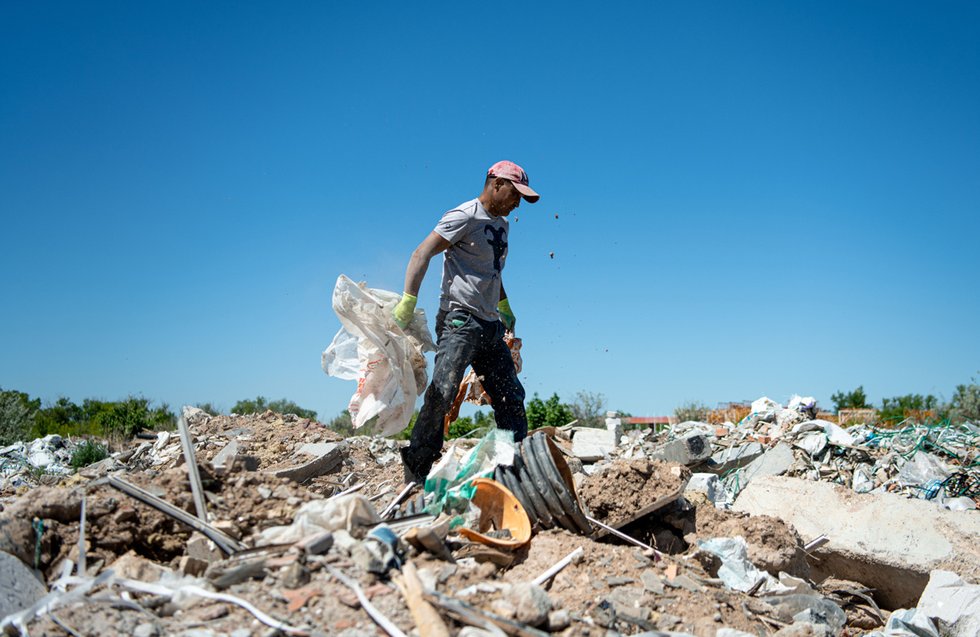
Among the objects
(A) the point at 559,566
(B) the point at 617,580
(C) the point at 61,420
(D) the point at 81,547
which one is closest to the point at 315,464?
(D) the point at 81,547

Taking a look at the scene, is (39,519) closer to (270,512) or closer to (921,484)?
(270,512)

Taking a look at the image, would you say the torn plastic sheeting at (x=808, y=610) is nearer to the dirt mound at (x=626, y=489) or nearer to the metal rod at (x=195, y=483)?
the dirt mound at (x=626, y=489)

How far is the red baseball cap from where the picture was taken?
4.57 m

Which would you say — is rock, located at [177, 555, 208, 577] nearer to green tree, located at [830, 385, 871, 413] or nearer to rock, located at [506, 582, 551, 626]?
rock, located at [506, 582, 551, 626]

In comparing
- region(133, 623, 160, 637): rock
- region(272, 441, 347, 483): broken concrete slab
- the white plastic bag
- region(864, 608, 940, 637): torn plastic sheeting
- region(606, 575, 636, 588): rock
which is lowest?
region(864, 608, 940, 637): torn plastic sheeting

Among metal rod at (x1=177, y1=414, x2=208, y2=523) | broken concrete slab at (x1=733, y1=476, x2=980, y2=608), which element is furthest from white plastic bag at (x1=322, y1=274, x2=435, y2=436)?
broken concrete slab at (x1=733, y1=476, x2=980, y2=608)

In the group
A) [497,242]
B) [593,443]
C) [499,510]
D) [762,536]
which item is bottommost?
[762,536]

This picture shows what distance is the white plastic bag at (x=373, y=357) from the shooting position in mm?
4719

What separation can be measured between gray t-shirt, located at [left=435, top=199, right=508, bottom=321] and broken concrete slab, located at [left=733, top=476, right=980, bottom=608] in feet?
8.62

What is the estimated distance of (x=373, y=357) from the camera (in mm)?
4754

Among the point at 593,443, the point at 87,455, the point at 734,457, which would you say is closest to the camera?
the point at 734,457

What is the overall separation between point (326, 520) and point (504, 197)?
243cm

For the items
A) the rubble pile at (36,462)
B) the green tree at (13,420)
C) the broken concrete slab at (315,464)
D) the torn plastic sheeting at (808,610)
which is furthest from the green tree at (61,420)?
the torn plastic sheeting at (808,610)

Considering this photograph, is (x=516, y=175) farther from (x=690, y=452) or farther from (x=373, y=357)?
(x=690, y=452)
